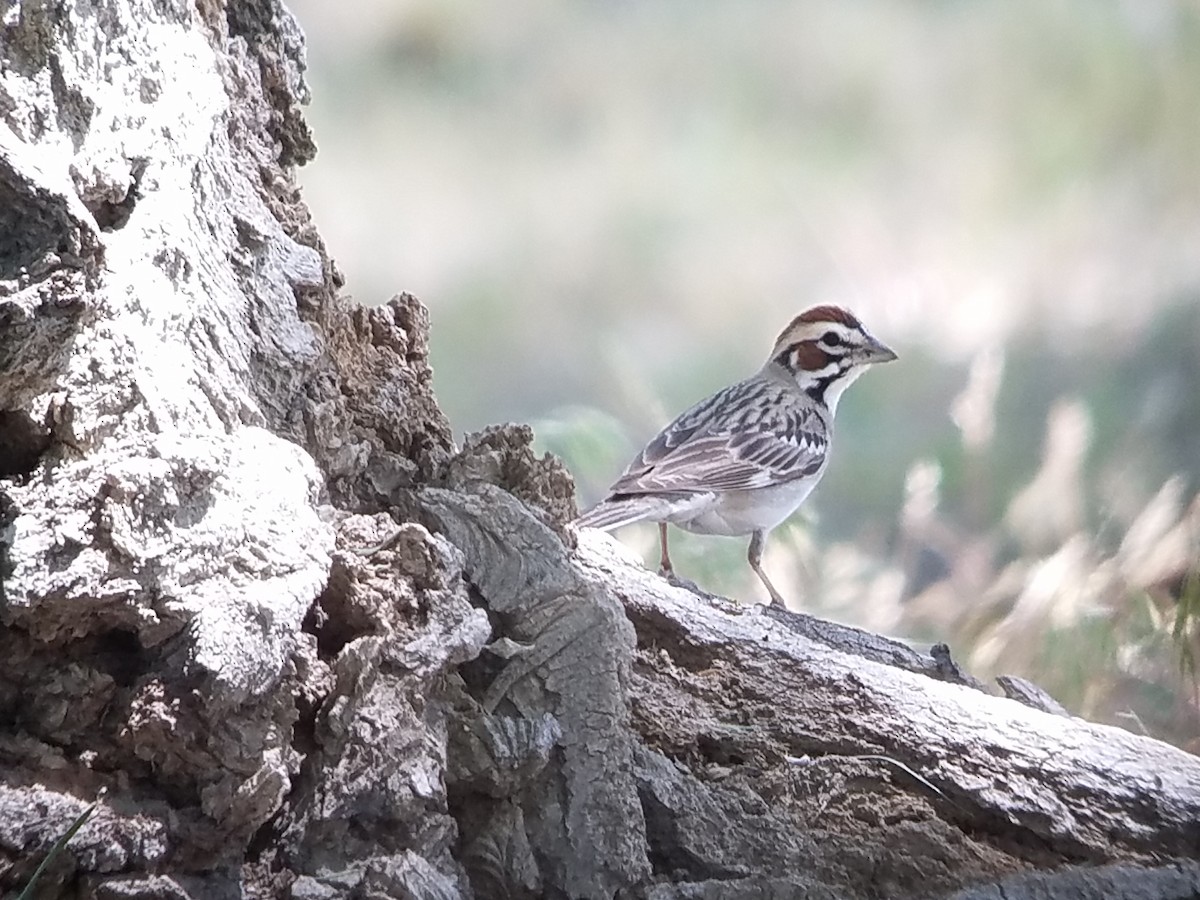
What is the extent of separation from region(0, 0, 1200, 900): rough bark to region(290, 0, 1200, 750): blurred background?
1.43 metres

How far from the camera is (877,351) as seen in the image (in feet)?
9.74

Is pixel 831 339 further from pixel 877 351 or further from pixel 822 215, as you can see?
pixel 822 215

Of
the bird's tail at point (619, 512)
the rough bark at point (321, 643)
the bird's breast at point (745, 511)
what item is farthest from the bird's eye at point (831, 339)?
the rough bark at point (321, 643)

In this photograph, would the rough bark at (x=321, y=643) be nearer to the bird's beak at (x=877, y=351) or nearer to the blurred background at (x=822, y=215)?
the blurred background at (x=822, y=215)

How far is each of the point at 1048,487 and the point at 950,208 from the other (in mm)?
705

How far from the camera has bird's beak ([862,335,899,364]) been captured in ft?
9.71

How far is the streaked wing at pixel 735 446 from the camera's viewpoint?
2754mm

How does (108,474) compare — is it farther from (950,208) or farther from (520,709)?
(950,208)

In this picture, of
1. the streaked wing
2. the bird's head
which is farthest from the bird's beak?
the streaked wing

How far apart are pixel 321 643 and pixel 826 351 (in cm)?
212

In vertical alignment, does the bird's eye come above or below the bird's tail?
above

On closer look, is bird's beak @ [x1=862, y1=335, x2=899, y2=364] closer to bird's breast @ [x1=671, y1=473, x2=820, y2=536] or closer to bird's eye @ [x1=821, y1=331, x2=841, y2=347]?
bird's eye @ [x1=821, y1=331, x2=841, y2=347]

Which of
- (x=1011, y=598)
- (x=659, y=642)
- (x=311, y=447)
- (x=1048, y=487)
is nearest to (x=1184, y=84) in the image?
(x=1048, y=487)

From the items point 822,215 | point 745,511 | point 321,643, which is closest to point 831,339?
point 822,215
